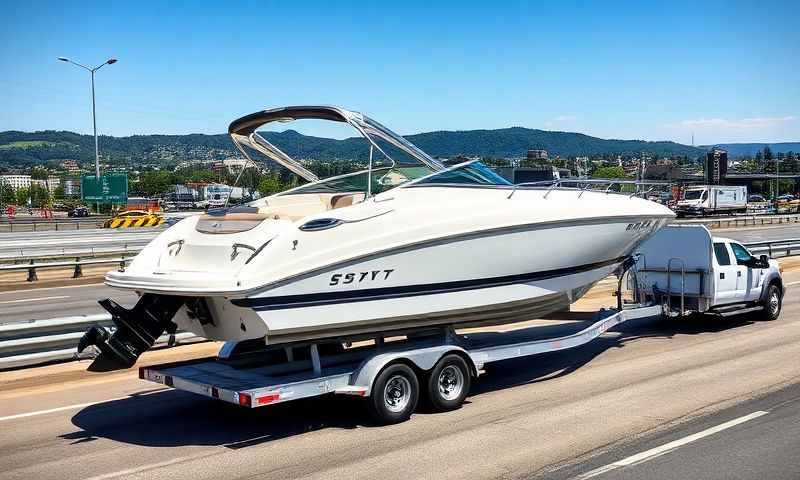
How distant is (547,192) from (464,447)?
386 cm

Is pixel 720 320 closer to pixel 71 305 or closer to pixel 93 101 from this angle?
pixel 71 305

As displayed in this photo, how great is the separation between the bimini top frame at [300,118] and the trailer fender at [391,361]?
2353mm

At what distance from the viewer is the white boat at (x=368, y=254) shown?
847 centimetres

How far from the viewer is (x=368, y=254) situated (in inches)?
346

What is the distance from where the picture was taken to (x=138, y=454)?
8.00 metres

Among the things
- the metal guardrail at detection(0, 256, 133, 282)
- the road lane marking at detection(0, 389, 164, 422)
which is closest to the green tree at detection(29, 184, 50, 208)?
the metal guardrail at detection(0, 256, 133, 282)

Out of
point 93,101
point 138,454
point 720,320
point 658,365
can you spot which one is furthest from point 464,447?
point 93,101

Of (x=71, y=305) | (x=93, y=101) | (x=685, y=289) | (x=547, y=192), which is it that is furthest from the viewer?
(x=93, y=101)

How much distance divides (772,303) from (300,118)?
1007 cm

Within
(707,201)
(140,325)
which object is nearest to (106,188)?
(707,201)

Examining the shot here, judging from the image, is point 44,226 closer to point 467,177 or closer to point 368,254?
point 467,177

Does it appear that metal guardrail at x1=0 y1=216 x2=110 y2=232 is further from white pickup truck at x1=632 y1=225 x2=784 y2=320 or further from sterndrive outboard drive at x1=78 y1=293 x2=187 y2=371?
sterndrive outboard drive at x1=78 y1=293 x2=187 y2=371

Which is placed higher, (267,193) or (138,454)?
(267,193)

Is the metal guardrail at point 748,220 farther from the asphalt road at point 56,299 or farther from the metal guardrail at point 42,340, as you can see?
the metal guardrail at point 42,340
